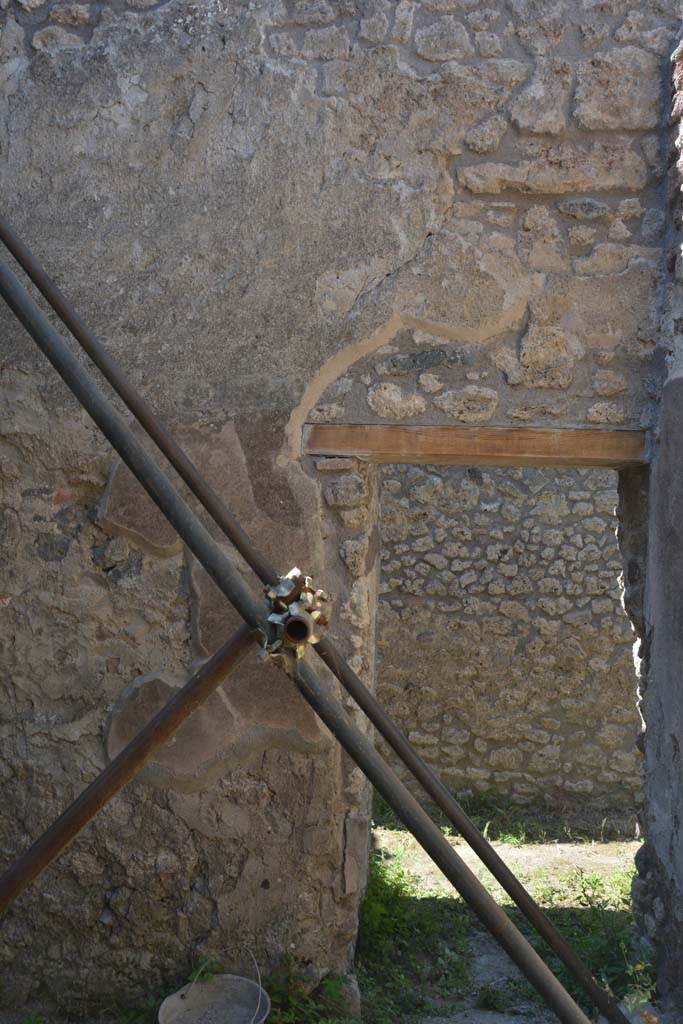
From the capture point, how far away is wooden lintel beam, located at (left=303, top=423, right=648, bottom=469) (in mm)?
3113

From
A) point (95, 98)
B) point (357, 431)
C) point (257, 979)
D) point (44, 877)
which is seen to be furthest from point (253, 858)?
point (95, 98)

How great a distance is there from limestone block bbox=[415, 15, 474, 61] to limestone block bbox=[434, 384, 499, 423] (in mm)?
1115

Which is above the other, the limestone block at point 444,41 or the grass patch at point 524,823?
the limestone block at point 444,41

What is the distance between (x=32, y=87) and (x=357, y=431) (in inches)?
65.0

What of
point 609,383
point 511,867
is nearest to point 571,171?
point 609,383

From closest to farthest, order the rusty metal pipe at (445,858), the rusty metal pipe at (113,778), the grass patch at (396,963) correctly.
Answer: the rusty metal pipe at (445,858) → the rusty metal pipe at (113,778) → the grass patch at (396,963)

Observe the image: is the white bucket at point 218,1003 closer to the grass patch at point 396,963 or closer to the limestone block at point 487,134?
the grass patch at point 396,963

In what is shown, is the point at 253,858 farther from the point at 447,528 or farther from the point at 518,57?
the point at 447,528

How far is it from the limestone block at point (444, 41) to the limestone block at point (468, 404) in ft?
3.66

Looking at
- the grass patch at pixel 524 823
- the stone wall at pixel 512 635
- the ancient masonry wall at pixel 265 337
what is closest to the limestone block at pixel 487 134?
the ancient masonry wall at pixel 265 337

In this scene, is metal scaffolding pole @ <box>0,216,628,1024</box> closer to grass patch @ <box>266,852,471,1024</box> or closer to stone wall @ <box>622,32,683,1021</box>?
stone wall @ <box>622,32,683,1021</box>

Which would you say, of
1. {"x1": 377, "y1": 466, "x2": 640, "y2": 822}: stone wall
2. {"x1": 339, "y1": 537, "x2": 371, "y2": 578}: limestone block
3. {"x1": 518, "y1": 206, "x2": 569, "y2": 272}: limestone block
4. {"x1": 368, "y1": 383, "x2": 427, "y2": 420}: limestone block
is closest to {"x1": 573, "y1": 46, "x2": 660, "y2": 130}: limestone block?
{"x1": 518, "y1": 206, "x2": 569, "y2": 272}: limestone block

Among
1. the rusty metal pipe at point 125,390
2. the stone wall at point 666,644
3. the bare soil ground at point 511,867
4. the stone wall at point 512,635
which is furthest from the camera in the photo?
the stone wall at point 512,635

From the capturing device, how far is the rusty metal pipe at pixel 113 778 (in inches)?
76.5
